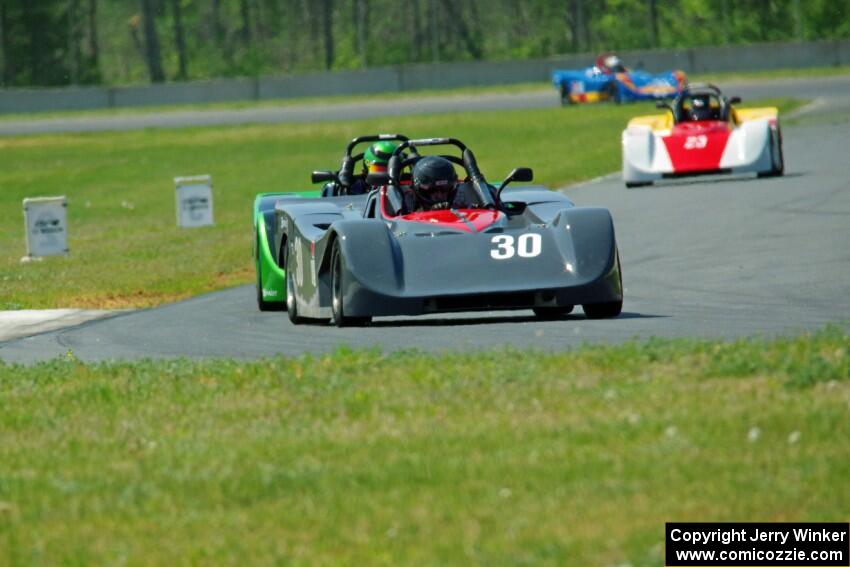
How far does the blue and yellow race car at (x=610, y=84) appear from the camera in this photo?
48812mm

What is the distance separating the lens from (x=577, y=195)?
78.3 feet

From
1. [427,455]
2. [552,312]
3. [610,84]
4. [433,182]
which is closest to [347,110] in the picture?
[610,84]

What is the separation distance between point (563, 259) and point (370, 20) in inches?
3574

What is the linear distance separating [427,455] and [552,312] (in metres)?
5.76

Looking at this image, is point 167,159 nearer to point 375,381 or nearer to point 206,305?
point 206,305

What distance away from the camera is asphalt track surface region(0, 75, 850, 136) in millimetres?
Answer: 49938

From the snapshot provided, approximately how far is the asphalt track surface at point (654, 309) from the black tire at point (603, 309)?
10 cm

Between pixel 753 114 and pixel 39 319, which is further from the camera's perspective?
pixel 753 114

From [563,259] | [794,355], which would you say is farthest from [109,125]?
[794,355]

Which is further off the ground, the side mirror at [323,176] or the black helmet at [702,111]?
the side mirror at [323,176]

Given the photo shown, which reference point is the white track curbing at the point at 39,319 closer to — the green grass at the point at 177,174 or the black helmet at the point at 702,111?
the green grass at the point at 177,174

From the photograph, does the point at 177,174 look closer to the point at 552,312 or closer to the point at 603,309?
the point at 552,312

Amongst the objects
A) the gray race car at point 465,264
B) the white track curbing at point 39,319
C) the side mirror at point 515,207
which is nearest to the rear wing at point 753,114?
the side mirror at point 515,207

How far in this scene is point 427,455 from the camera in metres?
6.26
